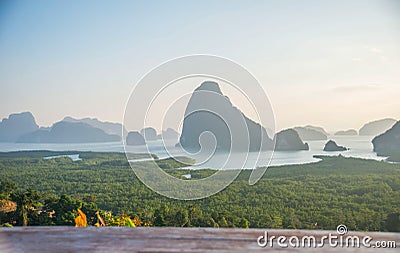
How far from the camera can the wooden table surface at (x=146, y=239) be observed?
4.23 ft

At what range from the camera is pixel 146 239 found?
1.40 m

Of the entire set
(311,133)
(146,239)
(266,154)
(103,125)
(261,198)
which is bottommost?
(261,198)

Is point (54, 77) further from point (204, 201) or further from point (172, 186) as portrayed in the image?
point (204, 201)

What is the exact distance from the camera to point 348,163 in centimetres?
411

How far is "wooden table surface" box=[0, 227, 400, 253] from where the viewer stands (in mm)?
1288

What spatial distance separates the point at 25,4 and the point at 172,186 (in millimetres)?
2108

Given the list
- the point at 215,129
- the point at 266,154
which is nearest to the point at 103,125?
the point at 215,129

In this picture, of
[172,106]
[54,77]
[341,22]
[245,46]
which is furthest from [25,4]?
[341,22]

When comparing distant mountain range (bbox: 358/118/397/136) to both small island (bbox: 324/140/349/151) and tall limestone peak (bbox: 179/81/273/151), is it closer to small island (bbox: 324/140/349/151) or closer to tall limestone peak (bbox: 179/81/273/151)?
small island (bbox: 324/140/349/151)

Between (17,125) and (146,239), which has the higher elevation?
(17,125)

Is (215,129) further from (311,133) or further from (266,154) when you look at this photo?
(311,133)

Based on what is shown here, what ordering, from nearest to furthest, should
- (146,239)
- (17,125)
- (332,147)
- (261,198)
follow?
(146,239)
(261,198)
(332,147)
(17,125)

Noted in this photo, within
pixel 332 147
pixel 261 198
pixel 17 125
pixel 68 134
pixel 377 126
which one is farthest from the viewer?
pixel 68 134

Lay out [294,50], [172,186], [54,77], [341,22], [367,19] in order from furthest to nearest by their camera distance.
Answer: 1. [54,77]
2. [172,186]
3. [294,50]
4. [341,22]
5. [367,19]
